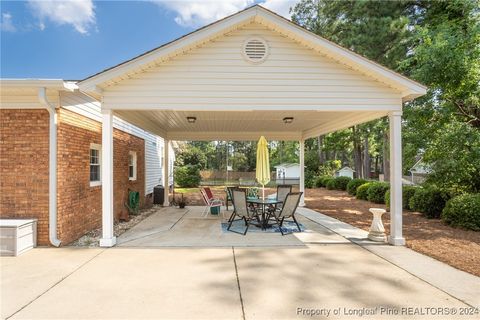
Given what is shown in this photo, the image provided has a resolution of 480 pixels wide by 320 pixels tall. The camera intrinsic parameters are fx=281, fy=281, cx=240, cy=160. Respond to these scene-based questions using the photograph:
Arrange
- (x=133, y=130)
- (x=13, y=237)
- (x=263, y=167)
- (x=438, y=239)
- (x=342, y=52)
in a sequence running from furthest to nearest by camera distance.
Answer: (x=133, y=130) → (x=263, y=167) → (x=438, y=239) → (x=342, y=52) → (x=13, y=237)

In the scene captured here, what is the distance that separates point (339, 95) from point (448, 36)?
180 inches

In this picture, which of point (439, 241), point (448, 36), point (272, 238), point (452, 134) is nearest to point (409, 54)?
point (448, 36)

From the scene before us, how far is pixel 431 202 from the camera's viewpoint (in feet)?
29.4

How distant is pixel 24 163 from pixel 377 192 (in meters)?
12.7

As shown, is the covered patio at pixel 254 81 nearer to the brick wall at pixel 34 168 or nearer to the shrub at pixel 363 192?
the brick wall at pixel 34 168

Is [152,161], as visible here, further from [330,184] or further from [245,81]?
[330,184]

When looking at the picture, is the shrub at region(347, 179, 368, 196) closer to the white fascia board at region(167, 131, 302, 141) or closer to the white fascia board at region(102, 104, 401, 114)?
the white fascia board at region(167, 131, 302, 141)

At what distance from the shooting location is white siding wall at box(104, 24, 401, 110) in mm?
5836

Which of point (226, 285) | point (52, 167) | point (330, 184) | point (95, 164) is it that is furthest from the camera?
point (330, 184)

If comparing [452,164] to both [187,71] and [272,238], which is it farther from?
[187,71]

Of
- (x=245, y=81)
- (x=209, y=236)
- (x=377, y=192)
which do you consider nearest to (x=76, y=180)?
(x=209, y=236)

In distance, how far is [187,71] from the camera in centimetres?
586

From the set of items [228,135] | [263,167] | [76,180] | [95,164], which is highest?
[228,135]

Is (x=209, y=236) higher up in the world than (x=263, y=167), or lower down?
lower down
